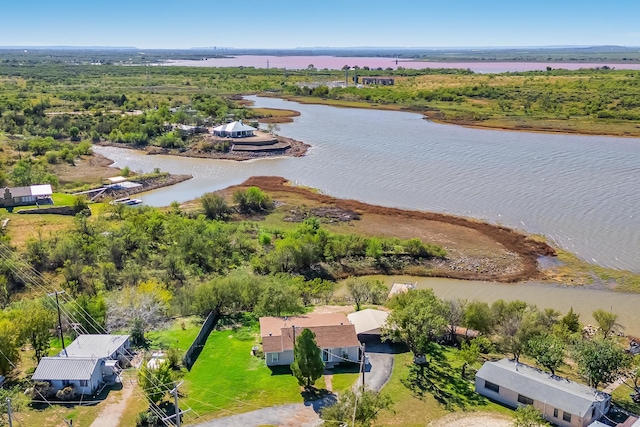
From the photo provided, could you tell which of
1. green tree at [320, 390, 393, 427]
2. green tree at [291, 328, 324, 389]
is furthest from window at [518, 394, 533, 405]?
green tree at [291, 328, 324, 389]

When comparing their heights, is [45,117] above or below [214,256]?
above

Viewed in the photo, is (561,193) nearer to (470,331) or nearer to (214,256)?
(470,331)

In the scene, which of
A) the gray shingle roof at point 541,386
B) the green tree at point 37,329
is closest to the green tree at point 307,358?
the gray shingle roof at point 541,386

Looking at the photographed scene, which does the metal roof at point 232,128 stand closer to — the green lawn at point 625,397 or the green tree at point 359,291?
the green tree at point 359,291

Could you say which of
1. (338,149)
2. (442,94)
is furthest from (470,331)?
(442,94)

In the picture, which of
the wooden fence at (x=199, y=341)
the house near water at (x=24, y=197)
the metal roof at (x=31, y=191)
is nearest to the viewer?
the wooden fence at (x=199, y=341)

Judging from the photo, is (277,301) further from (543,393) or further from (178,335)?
(543,393)

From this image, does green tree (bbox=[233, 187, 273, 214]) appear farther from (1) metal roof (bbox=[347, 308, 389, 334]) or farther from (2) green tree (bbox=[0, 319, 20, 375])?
(2) green tree (bbox=[0, 319, 20, 375])
